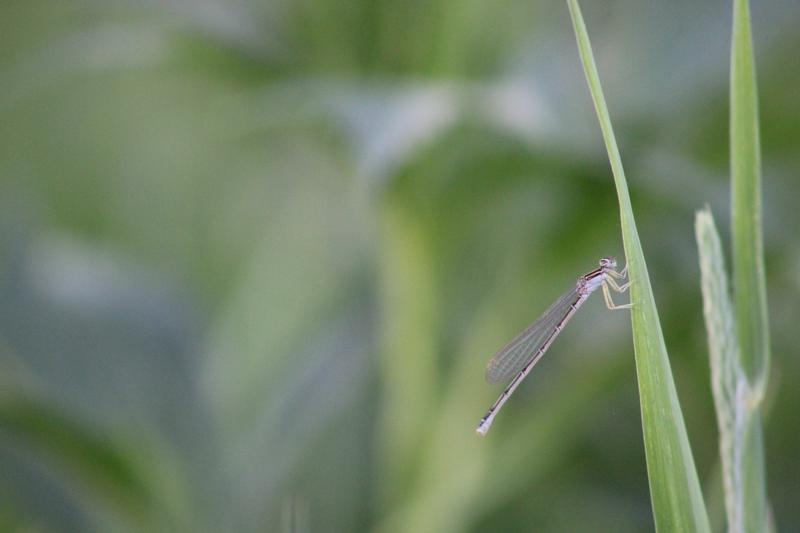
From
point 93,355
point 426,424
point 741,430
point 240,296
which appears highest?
point 240,296

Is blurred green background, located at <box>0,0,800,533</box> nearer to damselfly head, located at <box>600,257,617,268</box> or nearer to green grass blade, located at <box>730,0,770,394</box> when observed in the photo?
damselfly head, located at <box>600,257,617,268</box>

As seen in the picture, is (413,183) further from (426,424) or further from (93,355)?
(93,355)

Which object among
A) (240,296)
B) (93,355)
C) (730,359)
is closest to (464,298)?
(240,296)

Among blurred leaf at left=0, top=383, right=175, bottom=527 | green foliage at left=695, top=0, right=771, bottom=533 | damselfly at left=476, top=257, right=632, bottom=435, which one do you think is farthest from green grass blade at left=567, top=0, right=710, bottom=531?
blurred leaf at left=0, top=383, right=175, bottom=527

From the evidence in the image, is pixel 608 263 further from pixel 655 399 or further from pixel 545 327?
pixel 655 399

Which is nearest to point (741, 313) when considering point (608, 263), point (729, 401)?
point (729, 401)

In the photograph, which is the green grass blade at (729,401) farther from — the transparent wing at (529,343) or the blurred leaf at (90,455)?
the blurred leaf at (90,455)
